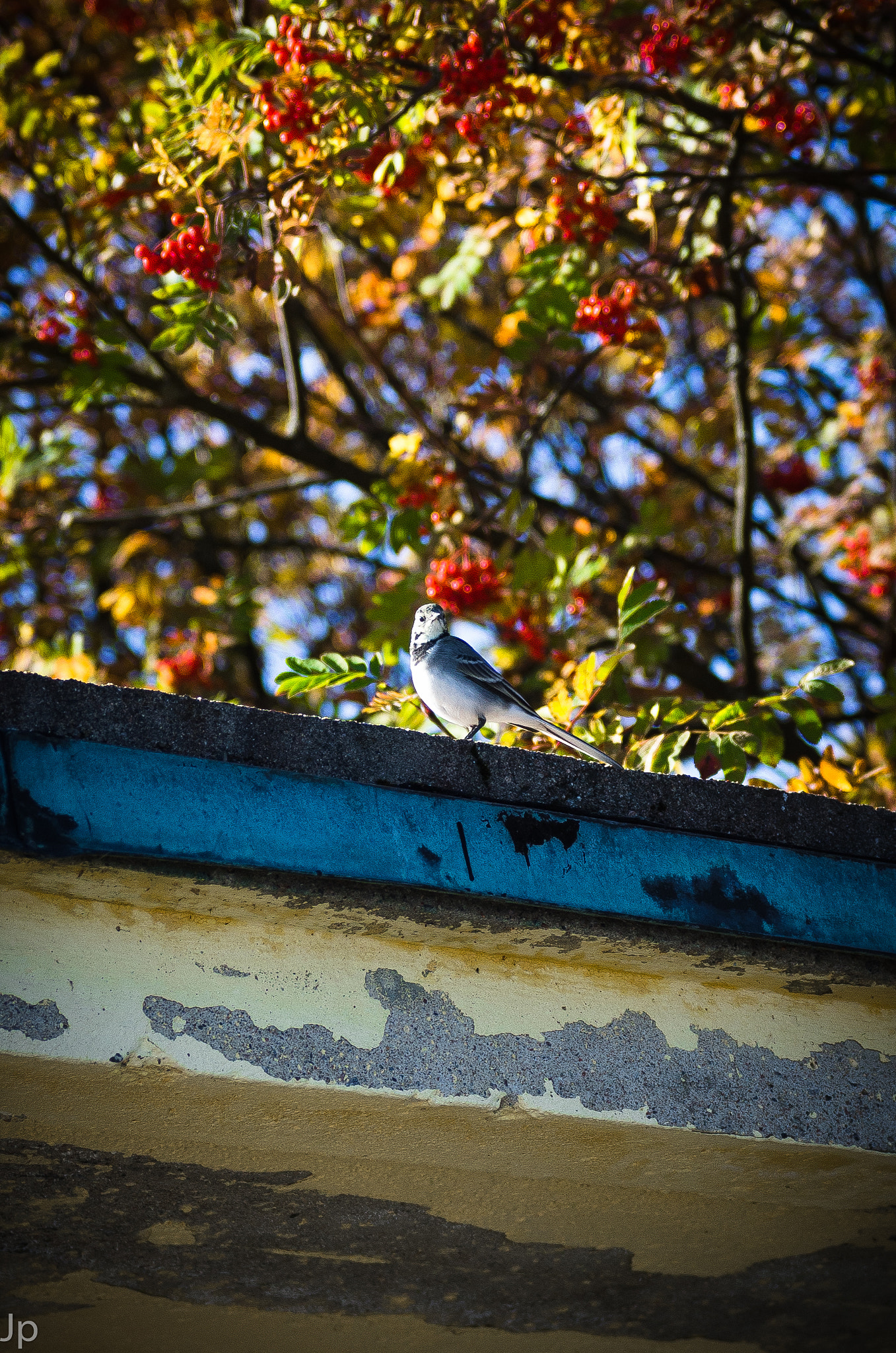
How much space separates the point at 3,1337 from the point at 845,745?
4.76 m

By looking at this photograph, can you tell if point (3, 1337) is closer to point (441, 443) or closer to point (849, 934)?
point (849, 934)

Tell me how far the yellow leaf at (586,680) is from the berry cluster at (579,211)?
183 centimetres

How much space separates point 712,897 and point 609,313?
2.61 m

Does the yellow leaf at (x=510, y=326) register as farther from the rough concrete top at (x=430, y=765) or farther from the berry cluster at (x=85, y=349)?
the rough concrete top at (x=430, y=765)

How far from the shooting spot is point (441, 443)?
4543 millimetres

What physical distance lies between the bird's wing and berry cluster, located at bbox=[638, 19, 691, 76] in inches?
98.5

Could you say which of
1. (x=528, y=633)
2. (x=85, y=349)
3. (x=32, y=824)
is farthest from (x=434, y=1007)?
(x=85, y=349)

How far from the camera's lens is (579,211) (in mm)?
3777

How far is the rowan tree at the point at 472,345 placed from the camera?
3.29 m

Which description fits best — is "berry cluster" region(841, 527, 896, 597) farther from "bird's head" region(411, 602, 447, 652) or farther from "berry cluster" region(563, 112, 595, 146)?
"bird's head" region(411, 602, 447, 652)

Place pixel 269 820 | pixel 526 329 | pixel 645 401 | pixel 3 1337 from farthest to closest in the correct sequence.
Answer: pixel 645 401 < pixel 526 329 < pixel 3 1337 < pixel 269 820

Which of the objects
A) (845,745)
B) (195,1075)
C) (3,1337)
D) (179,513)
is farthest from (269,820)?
(845,745)

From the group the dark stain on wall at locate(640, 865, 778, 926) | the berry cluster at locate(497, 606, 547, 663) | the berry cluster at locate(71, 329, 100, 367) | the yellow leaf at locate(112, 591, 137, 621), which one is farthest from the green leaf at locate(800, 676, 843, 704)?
the yellow leaf at locate(112, 591, 137, 621)

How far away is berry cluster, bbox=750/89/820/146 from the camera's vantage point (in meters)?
4.02
